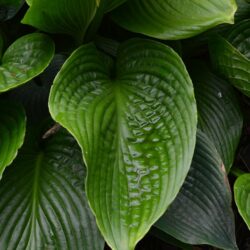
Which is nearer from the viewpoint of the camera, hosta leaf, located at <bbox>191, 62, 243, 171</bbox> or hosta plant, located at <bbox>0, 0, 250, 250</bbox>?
hosta plant, located at <bbox>0, 0, 250, 250</bbox>

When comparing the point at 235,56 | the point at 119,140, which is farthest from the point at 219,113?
the point at 119,140

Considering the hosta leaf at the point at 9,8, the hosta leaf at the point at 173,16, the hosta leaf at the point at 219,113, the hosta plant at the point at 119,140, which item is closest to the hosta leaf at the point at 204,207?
the hosta plant at the point at 119,140

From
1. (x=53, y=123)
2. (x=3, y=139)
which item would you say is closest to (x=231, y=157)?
(x=53, y=123)

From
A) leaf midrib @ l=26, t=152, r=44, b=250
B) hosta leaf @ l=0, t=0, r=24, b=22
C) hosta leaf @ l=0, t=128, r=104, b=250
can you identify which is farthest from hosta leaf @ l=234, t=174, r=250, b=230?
hosta leaf @ l=0, t=0, r=24, b=22

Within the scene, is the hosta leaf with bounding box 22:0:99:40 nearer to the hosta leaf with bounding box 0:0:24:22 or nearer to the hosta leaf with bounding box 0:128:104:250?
the hosta leaf with bounding box 0:0:24:22

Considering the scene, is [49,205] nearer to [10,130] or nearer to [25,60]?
[10,130]

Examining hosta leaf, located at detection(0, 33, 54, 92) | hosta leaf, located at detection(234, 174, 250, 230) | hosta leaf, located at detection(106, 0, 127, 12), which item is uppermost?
hosta leaf, located at detection(106, 0, 127, 12)
